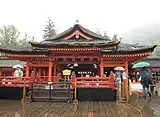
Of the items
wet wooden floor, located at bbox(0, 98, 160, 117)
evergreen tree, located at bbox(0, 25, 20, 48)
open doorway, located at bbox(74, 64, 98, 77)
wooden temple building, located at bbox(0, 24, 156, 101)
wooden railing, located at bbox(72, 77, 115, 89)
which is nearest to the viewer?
wet wooden floor, located at bbox(0, 98, 160, 117)

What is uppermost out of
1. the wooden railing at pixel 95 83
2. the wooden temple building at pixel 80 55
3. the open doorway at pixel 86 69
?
the wooden temple building at pixel 80 55

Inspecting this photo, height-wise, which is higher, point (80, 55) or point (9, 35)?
point (9, 35)

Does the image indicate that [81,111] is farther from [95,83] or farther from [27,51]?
[27,51]

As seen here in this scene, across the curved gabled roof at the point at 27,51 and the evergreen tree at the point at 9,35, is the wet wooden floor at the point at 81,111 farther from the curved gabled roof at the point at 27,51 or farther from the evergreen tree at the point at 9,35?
the evergreen tree at the point at 9,35

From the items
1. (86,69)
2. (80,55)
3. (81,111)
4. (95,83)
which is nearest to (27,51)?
(80,55)

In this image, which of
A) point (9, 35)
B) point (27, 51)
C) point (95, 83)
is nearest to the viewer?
point (95, 83)

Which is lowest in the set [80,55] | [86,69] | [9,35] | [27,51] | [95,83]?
[95,83]

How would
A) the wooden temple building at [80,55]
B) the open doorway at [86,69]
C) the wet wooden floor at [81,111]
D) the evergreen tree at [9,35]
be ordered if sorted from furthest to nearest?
the evergreen tree at [9,35] → the open doorway at [86,69] → the wooden temple building at [80,55] → the wet wooden floor at [81,111]

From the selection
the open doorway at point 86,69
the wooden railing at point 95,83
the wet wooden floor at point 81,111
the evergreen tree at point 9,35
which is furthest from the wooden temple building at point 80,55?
the evergreen tree at point 9,35

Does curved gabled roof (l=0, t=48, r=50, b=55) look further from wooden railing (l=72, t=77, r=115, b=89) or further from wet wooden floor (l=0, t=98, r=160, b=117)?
wet wooden floor (l=0, t=98, r=160, b=117)

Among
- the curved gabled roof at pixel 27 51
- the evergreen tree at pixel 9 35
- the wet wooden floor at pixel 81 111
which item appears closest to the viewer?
the wet wooden floor at pixel 81 111

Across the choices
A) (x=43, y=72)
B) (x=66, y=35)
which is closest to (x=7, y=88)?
(x=66, y=35)

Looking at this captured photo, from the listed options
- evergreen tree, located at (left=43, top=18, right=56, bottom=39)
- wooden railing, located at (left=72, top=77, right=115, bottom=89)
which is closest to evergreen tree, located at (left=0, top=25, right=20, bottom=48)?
evergreen tree, located at (left=43, top=18, right=56, bottom=39)

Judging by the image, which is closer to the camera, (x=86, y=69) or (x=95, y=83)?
(x=95, y=83)
